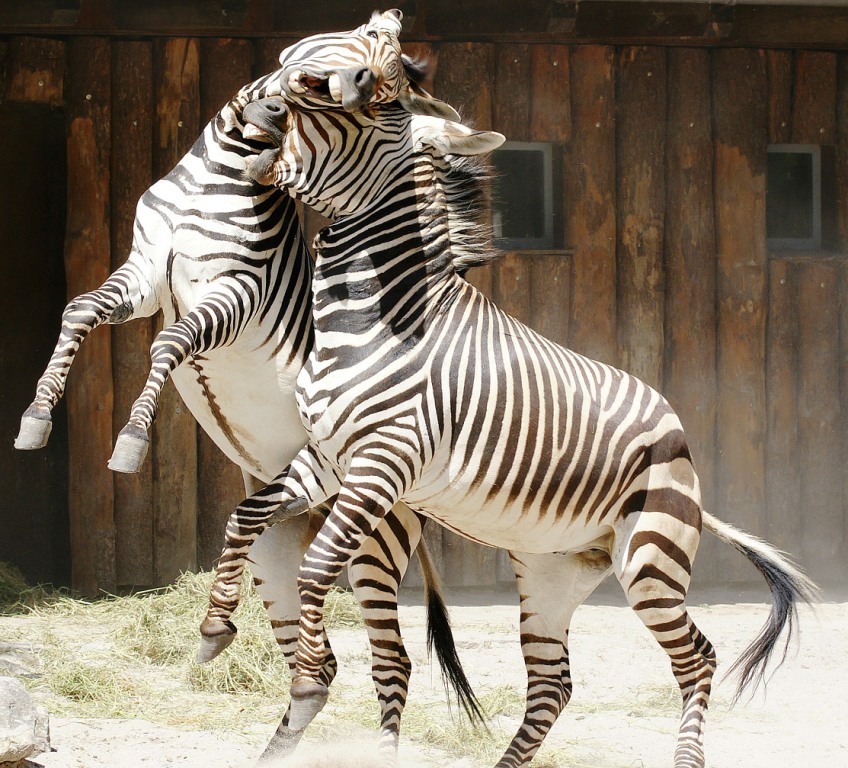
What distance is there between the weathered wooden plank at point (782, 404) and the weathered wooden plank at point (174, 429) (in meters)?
3.56

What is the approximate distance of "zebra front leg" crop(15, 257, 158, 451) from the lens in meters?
2.79

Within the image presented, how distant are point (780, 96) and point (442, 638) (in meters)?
4.38

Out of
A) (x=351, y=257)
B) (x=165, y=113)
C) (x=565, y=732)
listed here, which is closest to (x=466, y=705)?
(x=565, y=732)

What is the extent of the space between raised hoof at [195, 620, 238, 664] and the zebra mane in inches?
52.0

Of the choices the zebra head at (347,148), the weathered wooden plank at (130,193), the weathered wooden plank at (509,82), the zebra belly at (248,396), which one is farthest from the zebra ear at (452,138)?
the weathered wooden plank at (130,193)

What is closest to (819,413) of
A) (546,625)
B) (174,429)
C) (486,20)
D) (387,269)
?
(486,20)

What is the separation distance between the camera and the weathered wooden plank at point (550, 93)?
6.14 meters

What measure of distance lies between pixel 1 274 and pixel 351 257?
171 inches

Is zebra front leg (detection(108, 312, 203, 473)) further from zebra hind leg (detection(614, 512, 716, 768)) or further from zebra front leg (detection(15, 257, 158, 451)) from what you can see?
zebra hind leg (detection(614, 512, 716, 768))

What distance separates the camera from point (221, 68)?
593 centimetres

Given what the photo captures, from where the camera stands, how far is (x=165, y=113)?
5.89 m

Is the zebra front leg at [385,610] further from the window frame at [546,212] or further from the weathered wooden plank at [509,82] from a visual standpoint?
the weathered wooden plank at [509,82]

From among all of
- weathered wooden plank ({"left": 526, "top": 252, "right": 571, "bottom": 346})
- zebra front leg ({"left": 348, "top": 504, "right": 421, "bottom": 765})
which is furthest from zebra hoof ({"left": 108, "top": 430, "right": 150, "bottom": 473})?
weathered wooden plank ({"left": 526, "top": 252, "right": 571, "bottom": 346})

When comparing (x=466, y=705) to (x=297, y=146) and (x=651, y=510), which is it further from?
(x=297, y=146)
